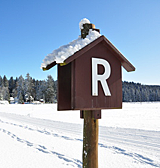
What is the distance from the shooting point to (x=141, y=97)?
323ft

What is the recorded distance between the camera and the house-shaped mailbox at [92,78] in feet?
7.77

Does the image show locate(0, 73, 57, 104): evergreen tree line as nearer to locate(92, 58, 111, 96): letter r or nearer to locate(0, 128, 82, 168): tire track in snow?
locate(0, 128, 82, 168): tire track in snow

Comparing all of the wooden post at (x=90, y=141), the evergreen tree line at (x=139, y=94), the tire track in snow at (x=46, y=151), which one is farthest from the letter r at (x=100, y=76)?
the evergreen tree line at (x=139, y=94)

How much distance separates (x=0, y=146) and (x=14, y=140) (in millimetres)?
866

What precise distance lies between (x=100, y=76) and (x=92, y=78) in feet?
0.42

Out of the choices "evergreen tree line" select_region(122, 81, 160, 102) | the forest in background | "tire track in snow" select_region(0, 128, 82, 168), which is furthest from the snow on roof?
"evergreen tree line" select_region(122, 81, 160, 102)

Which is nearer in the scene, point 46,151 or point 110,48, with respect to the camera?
point 110,48

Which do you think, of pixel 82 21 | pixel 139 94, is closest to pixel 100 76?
pixel 82 21

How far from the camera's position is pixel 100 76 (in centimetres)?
250

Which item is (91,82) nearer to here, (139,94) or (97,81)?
(97,81)

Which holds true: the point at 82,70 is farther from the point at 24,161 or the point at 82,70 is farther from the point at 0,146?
the point at 0,146

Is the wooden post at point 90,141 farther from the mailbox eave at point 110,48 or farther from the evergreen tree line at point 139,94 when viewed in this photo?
the evergreen tree line at point 139,94

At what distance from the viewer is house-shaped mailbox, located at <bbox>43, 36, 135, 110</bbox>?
7.77 feet

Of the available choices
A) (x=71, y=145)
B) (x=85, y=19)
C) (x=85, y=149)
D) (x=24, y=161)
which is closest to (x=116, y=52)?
(x=85, y=19)
